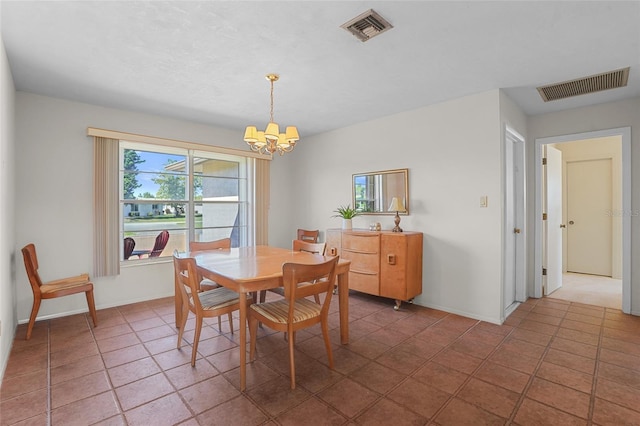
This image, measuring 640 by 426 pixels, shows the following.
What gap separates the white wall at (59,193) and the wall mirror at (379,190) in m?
3.14

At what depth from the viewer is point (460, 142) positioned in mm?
3451

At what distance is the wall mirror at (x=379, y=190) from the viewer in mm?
3959

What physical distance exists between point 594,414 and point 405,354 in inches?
46.0

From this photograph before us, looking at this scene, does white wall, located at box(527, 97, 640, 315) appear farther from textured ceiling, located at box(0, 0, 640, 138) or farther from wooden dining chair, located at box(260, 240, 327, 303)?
wooden dining chair, located at box(260, 240, 327, 303)

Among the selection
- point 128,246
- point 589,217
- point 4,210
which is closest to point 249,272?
point 4,210

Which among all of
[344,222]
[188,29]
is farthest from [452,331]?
[188,29]

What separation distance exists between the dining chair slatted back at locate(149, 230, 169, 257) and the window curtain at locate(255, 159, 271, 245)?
1.35 meters

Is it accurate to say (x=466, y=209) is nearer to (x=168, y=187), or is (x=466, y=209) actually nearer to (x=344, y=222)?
(x=344, y=222)

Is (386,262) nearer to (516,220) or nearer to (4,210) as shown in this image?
(516,220)

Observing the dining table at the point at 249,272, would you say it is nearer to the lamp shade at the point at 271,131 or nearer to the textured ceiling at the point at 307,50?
the lamp shade at the point at 271,131

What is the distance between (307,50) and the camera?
238 cm

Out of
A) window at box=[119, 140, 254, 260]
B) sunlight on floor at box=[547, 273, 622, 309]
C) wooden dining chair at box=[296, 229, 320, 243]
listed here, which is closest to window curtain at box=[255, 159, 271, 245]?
window at box=[119, 140, 254, 260]

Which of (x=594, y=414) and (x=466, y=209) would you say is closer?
(x=594, y=414)

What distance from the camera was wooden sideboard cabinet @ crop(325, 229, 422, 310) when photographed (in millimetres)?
3498
